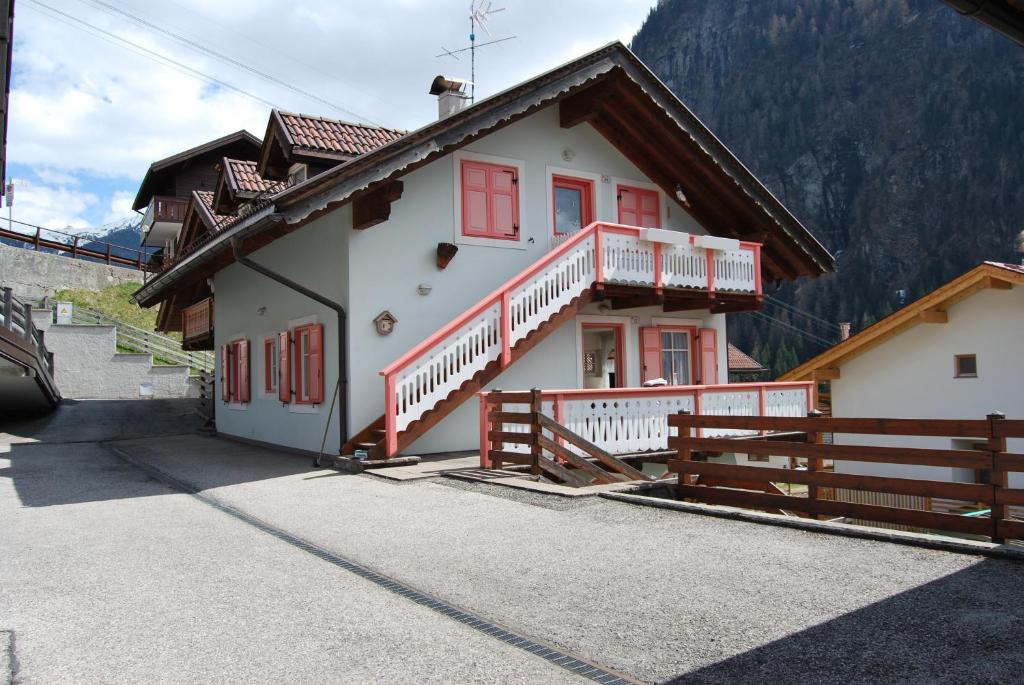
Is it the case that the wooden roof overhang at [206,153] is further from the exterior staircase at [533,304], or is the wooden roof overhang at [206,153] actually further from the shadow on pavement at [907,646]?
the shadow on pavement at [907,646]

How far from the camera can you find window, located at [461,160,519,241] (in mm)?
14469

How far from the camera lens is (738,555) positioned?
606 centimetres

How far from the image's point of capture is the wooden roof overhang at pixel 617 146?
12000mm

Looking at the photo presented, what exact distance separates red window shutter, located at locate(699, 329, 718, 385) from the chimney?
6.59 m

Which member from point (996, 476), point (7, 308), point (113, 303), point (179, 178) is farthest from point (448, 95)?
point (179, 178)

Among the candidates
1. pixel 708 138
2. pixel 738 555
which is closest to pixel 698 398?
pixel 708 138

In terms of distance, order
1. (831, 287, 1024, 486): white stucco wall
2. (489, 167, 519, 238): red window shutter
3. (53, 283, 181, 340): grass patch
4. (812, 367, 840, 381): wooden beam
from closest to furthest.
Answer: (489, 167, 519, 238): red window shutter < (831, 287, 1024, 486): white stucco wall < (812, 367, 840, 381): wooden beam < (53, 283, 181, 340): grass patch

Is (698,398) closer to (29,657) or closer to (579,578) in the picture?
(579,578)

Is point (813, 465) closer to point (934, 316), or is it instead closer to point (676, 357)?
point (676, 357)

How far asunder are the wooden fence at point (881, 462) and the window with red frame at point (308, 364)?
6.57 m

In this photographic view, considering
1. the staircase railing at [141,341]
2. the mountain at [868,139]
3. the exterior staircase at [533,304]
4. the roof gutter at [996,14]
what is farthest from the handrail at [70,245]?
the mountain at [868,139]

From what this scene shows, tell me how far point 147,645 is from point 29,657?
532 mm

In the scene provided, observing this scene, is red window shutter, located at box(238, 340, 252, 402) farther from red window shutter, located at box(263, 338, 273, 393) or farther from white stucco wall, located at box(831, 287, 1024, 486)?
white stucco wall, located at box(831, 287, 1024, 486)

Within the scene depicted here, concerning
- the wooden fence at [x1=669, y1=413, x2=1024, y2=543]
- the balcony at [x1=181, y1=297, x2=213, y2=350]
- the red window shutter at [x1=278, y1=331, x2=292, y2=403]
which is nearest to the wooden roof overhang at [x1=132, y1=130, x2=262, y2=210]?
the balcony at [x1=181, y1=297, x2=213, y2=350]
